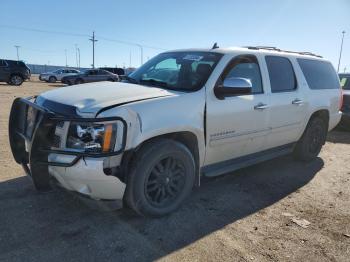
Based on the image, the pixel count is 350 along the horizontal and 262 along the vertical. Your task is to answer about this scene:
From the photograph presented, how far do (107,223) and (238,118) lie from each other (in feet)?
6.37

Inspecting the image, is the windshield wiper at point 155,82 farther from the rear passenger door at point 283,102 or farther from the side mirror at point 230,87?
the rear passenger door at point 283,102

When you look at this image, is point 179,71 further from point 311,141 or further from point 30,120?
point 311,141

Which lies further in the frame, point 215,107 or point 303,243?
point 215,107

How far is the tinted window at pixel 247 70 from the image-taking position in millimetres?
4340

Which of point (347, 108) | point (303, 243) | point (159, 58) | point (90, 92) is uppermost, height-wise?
point (159, 58)

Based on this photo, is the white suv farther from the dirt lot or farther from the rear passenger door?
the dirt lot

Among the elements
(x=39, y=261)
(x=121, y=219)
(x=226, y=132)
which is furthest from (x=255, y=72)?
(x=39, y=261)

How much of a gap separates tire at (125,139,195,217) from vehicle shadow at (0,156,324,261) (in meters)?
0.17

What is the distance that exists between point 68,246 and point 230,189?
2361 mm

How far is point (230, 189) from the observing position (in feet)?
15.7

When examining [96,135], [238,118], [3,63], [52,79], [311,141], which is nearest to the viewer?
[96,135]

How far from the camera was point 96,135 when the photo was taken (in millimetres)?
3145

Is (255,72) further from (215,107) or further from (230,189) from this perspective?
(230,189)

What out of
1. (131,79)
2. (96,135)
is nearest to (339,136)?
(131,79)
